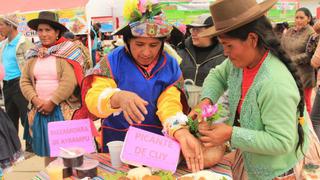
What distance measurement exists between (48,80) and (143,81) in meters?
1.67

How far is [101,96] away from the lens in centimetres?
172

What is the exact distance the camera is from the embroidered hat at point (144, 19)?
181 cm

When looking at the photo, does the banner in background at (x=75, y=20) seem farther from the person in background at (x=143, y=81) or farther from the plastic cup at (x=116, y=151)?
the plastic cup at (x=116, y=151)

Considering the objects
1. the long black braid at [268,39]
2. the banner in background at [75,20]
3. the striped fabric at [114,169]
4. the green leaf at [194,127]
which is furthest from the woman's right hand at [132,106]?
the banner in background at [75,20]

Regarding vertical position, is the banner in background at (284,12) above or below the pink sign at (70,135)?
above

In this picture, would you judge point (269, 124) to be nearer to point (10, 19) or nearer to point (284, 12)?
point (10, 19)

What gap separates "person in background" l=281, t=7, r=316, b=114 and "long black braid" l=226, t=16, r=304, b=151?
2.97 m

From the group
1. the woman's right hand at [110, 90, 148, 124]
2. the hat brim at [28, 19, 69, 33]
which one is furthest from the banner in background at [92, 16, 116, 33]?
the woman's right hand at [110, 90, 148, 124]

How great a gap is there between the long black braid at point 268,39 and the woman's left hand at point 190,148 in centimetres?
47

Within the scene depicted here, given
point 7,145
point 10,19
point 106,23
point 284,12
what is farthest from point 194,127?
point 284,12

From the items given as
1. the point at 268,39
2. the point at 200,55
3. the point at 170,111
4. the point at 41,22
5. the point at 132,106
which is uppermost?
the point at 41,22

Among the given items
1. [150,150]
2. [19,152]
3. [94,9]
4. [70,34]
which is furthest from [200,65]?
[94,9]

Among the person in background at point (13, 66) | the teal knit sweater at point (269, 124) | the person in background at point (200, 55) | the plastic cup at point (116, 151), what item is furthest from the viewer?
the person in background at point (13, 66)

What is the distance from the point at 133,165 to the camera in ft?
5.37
